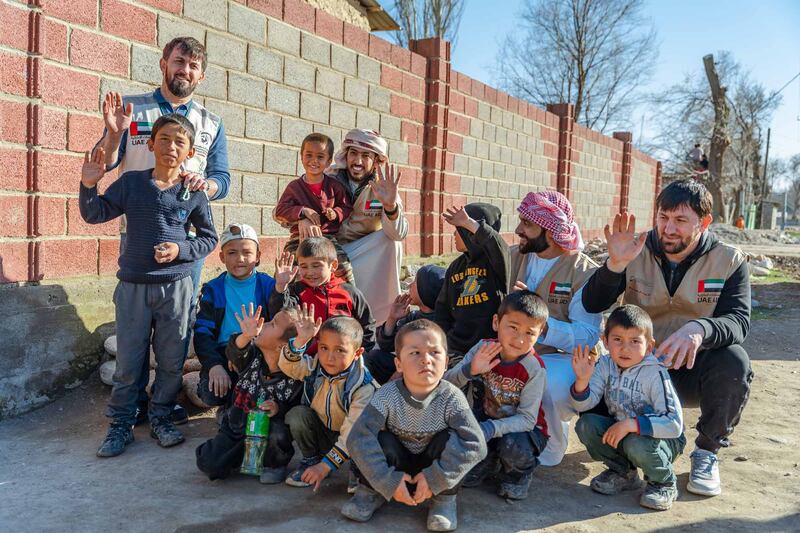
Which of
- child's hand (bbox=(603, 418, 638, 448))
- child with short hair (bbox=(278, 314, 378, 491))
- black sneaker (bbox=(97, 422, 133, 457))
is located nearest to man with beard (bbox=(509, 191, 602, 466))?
child's hand (bbox=(603, 418, 638, 448))

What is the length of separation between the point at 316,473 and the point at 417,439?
49cm

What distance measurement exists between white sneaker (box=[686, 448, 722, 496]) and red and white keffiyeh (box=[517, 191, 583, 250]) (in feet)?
4.10

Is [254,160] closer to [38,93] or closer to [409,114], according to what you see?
[38,93]

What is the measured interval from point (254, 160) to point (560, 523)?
4017mm

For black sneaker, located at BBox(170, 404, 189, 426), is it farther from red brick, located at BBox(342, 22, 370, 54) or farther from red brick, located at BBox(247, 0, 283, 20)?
red brick, located at BBox(342, 22, 370, 54)

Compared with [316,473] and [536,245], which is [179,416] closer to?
A: [316,473]

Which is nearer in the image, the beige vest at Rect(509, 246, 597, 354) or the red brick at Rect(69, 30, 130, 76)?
the beige vest at Rect(509, 246, 597, 354)

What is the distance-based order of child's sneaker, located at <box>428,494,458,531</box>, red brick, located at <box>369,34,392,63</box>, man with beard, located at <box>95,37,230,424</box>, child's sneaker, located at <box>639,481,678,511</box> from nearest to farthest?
child's sneaker, located at <box>428,494,458,531</box> < child's sneaker, located at <box>639,481,678,511</box> < man with beard, located at <box>95,37,230,424</box> < red brick, located at <box>369,34,392,63</box>

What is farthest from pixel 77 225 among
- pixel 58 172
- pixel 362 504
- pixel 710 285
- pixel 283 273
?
pixel 710 285

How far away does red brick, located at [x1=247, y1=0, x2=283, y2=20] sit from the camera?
5.79 metres

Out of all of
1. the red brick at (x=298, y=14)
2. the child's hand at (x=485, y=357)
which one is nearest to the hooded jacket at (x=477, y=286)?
the child's hand at (x=485, y=357)

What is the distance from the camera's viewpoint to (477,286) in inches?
153

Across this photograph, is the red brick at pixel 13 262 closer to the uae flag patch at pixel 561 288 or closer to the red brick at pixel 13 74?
the red brick at pixel 13 74

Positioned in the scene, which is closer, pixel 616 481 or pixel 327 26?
pixel 616 481
